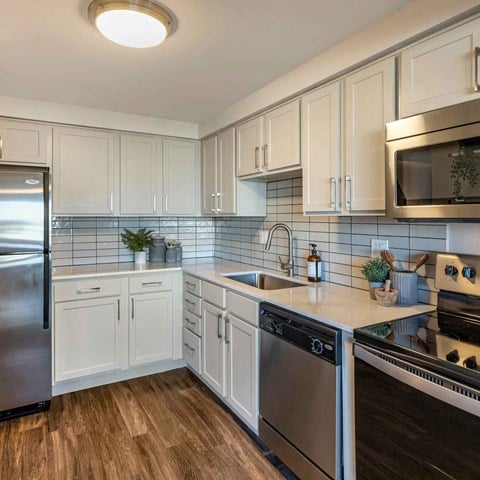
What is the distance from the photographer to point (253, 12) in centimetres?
155

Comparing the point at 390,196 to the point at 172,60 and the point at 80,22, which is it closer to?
the point at 172,60

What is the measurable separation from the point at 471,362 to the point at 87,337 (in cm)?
246

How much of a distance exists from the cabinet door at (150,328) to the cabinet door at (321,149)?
4.92 feet

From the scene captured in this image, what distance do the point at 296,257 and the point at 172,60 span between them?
59.2 inches

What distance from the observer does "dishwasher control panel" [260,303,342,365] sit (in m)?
1.49

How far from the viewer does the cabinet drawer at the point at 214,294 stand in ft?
7.74

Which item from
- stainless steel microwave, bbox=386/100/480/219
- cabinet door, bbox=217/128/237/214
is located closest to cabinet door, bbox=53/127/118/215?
cabinet door, bbox=217/128/237/214

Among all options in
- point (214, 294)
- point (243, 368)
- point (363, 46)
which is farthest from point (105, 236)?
point (363, 46)

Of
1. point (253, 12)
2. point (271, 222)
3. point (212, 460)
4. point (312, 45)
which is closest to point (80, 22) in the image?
point (253, 12)

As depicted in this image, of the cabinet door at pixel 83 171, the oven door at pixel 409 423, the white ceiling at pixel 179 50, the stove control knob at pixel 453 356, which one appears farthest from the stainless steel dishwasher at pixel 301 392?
the cabinet door at pixel 83 171

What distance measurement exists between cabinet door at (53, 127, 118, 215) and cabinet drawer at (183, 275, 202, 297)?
2.77ft

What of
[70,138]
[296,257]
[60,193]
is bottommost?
[296,257]

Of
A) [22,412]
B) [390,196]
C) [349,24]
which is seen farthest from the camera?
[22,412]

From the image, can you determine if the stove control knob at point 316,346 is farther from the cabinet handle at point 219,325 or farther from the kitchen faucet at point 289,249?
the kitchen faucet at point 289,249
